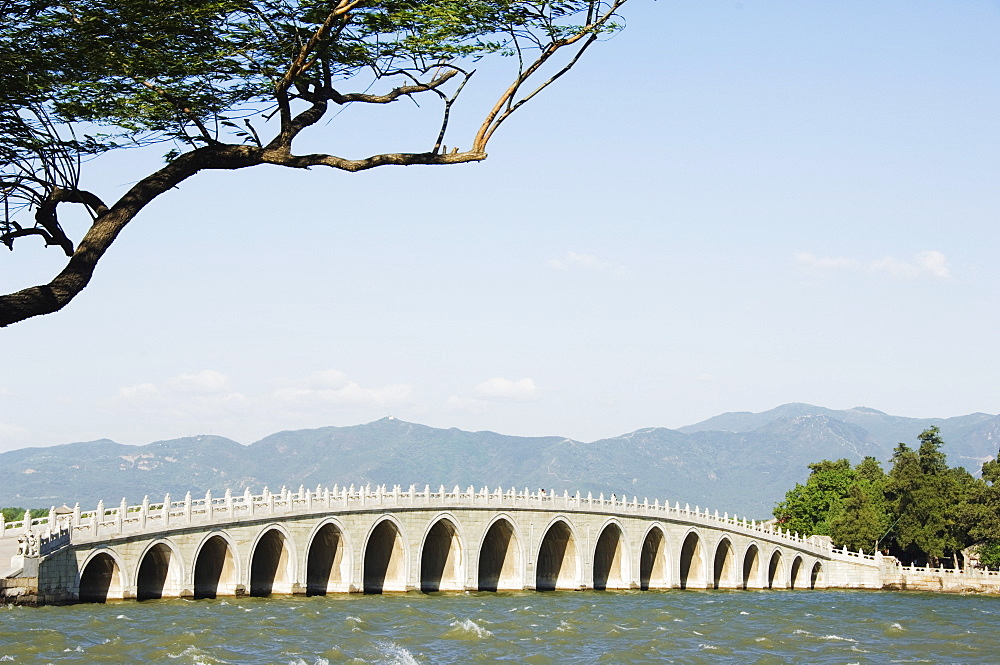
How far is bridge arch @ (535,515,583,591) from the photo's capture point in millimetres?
67188

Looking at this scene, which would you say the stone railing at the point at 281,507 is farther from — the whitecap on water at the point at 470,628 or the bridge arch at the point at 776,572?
the whitecap on water at the point at 470,628

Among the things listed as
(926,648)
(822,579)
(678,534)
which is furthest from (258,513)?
(822,579)

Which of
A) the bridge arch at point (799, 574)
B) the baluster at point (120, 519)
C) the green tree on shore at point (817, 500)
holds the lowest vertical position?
the bridge arch at point (799, 574)

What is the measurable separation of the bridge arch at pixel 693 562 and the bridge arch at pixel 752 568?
175 inches

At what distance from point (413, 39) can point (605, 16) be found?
2.07 m

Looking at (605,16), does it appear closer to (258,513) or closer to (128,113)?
(128,113)

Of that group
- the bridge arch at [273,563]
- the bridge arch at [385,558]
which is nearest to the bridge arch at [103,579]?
the bridge arch at [273,563]

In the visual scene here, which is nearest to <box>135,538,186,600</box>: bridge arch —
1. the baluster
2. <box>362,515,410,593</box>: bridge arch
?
the baluster

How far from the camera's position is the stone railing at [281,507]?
135 ft

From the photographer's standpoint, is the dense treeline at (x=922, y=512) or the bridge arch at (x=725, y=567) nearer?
the bridge arch at (x=725, y=567)

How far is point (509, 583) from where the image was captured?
63812 millimetres

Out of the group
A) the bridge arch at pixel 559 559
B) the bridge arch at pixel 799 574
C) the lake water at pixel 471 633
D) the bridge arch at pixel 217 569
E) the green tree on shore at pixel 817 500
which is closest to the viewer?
the lake water at pixel 471 633

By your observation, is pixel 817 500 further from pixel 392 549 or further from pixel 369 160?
pixel 369 160

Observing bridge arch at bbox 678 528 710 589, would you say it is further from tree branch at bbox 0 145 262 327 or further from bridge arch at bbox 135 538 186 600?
tree branch at bbox 0 145 262 327
